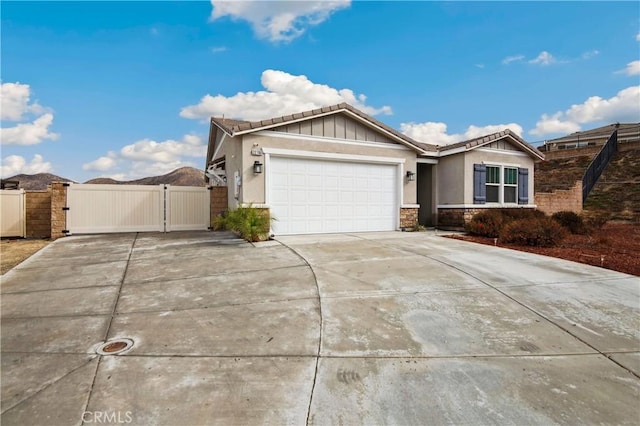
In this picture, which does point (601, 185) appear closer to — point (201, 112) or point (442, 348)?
point (442, 348)

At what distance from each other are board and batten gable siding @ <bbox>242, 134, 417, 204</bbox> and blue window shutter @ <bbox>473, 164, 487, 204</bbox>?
268 cm

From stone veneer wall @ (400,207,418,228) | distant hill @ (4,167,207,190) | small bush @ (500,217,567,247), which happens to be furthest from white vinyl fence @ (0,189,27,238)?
distant hill @ (4,167,207,190)

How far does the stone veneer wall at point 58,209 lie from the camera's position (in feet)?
33.6

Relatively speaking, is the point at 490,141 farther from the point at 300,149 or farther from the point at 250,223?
the point at 250,223

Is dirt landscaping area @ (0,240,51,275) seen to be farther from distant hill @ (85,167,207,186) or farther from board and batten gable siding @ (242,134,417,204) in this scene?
distant hill @ (85,167,207,186)

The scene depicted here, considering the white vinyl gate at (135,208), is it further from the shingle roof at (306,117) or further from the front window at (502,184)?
the front window at (502,184)

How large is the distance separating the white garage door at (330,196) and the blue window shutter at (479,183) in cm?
346

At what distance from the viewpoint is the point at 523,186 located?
14.0m

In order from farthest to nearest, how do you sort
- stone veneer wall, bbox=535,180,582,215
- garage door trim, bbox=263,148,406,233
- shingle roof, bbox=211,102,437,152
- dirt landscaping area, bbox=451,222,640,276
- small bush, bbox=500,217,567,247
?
stone veneer wall, bbox=535,180,582,215
garage door trim, bbox=263,148,406,233
shingle roof, bbox=211,102,437,152
small bush, bbox=500,217,567,247
dirt landscaping area, bbox=451,222,640,276

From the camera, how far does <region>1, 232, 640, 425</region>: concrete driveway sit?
228 centimetres

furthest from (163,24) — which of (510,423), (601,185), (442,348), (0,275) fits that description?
(601,185)

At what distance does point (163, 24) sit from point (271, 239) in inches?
312

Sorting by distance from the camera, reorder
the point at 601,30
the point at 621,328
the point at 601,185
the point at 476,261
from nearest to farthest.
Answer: the point at 621,328
the point at 476,261
the point at 601,30
the point at 601,185

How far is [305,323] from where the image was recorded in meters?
3.60
